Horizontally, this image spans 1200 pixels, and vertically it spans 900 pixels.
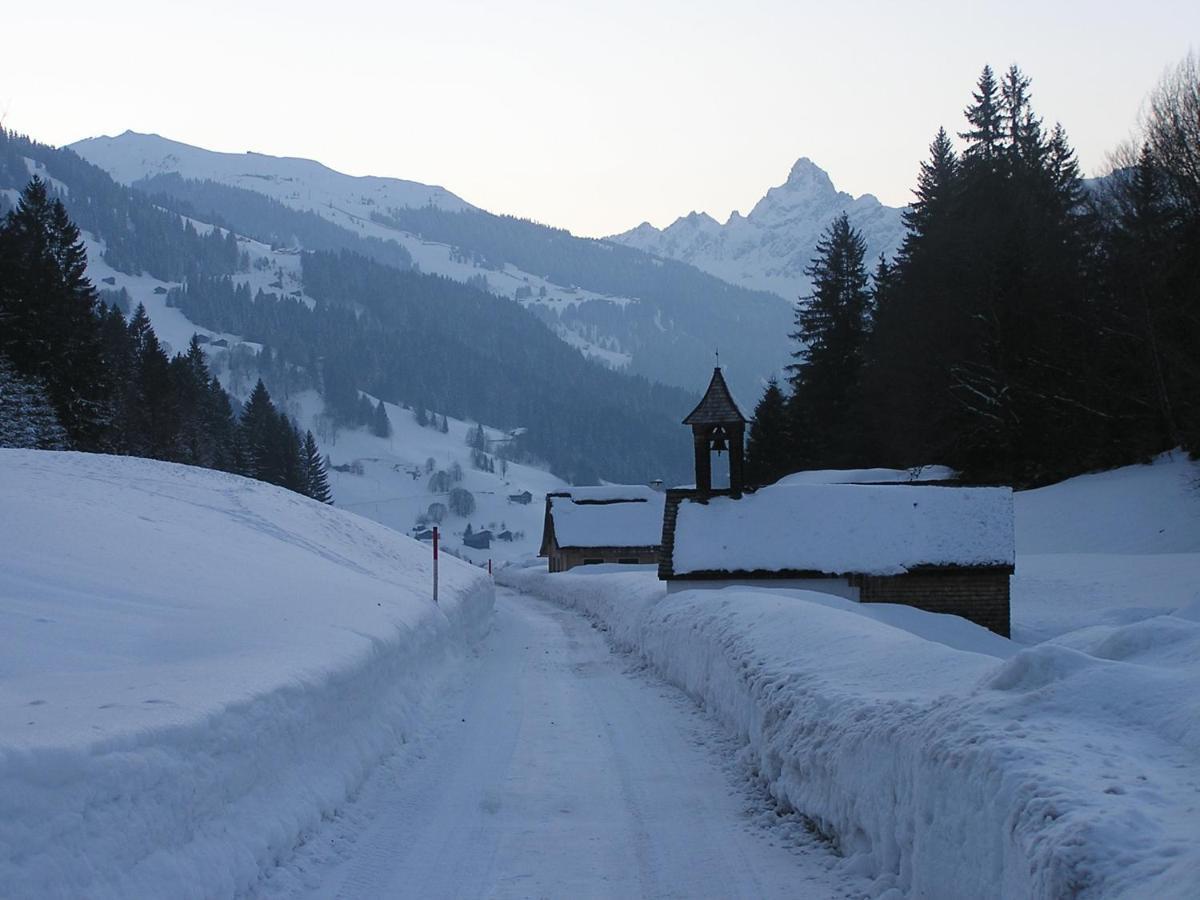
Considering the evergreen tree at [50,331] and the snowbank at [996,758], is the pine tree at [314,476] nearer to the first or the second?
the evergreen tree at [50,331]

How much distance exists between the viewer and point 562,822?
827 cm

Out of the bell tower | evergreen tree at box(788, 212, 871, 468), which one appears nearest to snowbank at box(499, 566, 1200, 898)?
the bell tower

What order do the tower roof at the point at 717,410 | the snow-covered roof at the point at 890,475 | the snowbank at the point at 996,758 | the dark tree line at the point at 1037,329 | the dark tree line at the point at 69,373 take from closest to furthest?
the snowbank at the point at 996,758 < the tower roof at the point at 717,410 < the dark tree line at the point at 1037,329 < the dark tree line at the point at 69,373 < the snow-covered roof at the point at 890,475

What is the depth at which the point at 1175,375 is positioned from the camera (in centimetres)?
3853

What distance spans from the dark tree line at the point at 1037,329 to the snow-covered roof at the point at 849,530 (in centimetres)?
1482

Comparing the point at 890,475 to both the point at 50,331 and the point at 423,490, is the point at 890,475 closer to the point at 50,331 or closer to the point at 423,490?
the point at 50,331

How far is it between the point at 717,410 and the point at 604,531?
33.6 m

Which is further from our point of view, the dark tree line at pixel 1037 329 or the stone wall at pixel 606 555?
the stone wall at pixel 606 555

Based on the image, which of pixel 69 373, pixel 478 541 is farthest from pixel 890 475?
pixel 478 541

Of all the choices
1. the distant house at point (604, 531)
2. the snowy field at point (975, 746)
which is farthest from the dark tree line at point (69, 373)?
the snowy field at point (975, 746)

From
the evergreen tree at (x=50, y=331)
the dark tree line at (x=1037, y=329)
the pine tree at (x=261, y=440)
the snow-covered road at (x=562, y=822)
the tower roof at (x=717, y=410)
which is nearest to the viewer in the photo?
the snow-covered road at (x=562, y=822)

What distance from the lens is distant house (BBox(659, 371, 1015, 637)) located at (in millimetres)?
24375

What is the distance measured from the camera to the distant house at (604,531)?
60.1 metres

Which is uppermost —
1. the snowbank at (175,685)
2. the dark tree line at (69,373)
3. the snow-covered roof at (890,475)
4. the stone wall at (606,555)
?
the dark tree line at (69,373)
